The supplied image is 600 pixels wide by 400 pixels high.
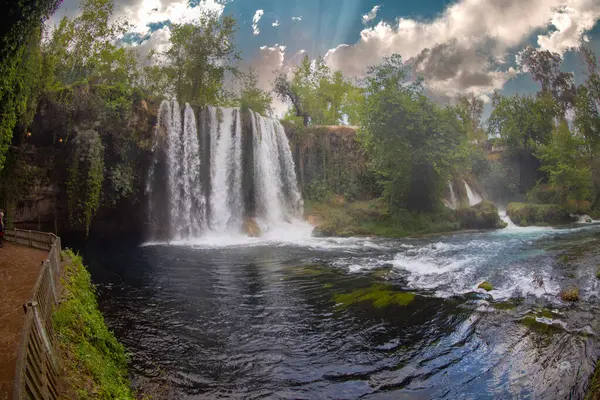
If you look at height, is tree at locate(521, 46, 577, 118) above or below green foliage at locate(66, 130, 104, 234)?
above

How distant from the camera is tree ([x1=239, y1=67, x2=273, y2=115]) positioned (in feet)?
131

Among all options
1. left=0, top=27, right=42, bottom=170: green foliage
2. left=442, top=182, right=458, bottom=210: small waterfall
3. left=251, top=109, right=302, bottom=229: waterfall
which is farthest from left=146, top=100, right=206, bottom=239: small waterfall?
left=442, top=182, right=458, bottom=210: small waterfall

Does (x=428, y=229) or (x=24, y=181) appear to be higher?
(x=24, y=181)

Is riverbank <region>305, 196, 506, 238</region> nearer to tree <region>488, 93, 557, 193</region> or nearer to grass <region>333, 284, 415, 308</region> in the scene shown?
grass <region>333, 284, 415, 308</region>

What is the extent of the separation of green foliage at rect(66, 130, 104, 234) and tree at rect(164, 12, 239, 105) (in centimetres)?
1452

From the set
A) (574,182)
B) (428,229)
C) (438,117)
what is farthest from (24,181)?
Result: (574,182)

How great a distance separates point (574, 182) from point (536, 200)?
4938mm

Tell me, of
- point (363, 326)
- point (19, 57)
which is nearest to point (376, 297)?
point (363, 326)

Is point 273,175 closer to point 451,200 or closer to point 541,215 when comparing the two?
point 451,200

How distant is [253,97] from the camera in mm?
41750

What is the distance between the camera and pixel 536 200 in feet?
116

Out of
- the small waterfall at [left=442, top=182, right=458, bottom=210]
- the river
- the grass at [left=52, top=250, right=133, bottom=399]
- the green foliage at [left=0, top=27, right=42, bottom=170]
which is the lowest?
the river

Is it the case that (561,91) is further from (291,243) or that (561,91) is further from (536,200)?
(291,243)

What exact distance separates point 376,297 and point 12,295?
902cm
